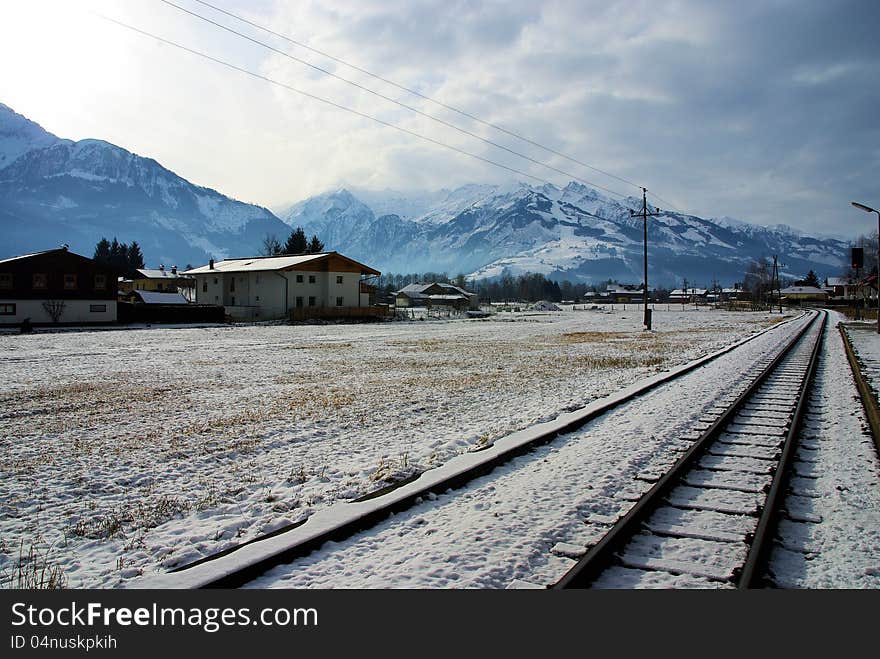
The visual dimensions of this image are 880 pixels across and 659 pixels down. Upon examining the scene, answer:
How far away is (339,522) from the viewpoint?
5.93 metres

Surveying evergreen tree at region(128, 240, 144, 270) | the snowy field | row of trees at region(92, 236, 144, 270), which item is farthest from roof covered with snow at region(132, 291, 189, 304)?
evergreen tree at region(128, 240, 144, 270)

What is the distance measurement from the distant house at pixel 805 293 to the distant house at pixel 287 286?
137m

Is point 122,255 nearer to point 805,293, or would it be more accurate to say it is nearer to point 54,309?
point 54,309

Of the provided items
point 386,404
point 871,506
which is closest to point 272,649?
point 871,506

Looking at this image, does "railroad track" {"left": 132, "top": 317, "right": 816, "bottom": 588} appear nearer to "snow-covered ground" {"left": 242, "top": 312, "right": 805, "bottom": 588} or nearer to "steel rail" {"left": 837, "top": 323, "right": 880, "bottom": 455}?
"snow-covered ground" {"left": 242, "top": 312, "right": 805, "bottom": 588}

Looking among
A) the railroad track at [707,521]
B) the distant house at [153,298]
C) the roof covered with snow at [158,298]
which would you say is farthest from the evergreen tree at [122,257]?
the railroad track at [707,521]

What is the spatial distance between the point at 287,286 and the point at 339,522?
190 feet

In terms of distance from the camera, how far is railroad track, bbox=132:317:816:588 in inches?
192

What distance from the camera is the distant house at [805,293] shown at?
163625mm

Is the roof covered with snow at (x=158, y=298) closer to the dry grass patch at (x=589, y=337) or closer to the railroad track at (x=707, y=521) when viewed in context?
the dry grass patch at (x=589, y=337)

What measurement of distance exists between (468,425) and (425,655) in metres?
7.29

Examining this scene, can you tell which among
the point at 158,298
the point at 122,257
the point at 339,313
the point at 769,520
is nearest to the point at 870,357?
the point at 769,520

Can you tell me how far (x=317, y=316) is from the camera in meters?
60.2

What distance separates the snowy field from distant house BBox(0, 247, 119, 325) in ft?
92.8
